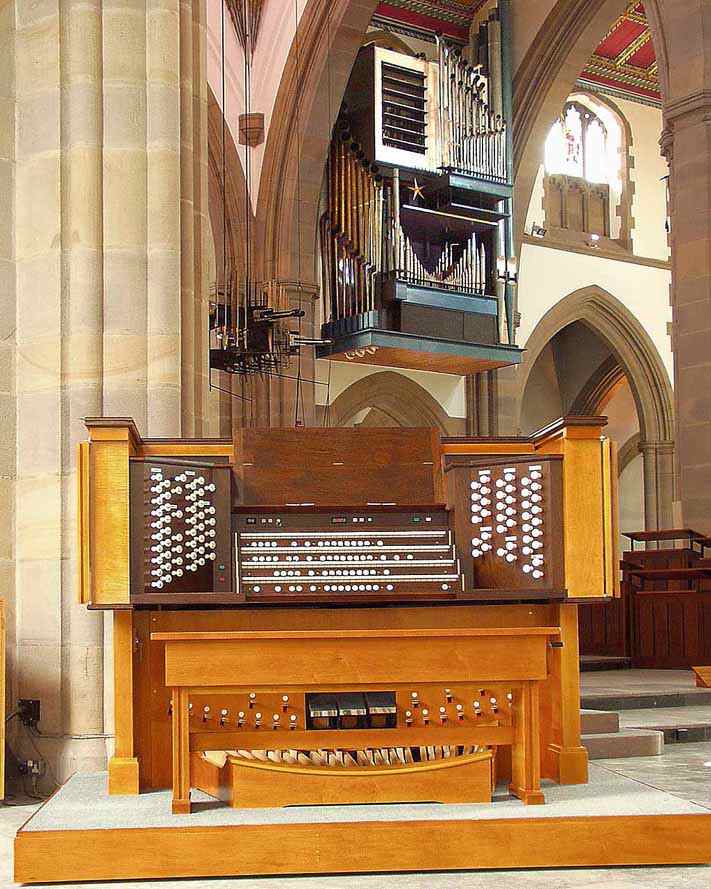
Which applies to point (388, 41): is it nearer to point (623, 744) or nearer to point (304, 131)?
point (304, 131)

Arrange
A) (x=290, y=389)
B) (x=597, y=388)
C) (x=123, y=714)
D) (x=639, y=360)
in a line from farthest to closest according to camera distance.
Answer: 1. (x=597, y=388)
2. (x=639, y=360)
3. (x=290, y=389)
4. (x=123, y=714)

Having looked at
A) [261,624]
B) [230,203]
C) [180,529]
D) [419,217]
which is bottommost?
[261,624]

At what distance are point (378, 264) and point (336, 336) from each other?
38.2 inches

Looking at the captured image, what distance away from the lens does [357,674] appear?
393cm

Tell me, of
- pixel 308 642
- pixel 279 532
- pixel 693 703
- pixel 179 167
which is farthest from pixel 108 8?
pixel 693 703

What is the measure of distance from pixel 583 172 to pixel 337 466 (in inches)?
571

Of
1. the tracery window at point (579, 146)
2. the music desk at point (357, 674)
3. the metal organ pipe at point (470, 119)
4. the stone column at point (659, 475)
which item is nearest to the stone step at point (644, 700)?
the music desk at point (357, 674)

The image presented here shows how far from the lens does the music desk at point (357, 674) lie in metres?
3.85

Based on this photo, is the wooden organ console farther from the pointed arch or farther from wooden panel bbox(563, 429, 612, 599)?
the pointed arch

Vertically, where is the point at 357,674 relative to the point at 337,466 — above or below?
below

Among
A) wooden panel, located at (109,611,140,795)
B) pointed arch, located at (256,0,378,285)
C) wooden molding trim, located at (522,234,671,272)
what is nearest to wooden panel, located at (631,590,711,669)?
wooden panel, located at (109,611,140,795)

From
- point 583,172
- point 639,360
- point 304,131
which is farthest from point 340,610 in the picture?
point 583,172

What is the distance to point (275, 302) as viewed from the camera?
10984mm

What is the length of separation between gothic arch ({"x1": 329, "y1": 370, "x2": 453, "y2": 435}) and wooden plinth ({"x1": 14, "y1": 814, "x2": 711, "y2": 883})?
1194cm
